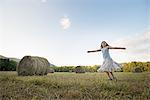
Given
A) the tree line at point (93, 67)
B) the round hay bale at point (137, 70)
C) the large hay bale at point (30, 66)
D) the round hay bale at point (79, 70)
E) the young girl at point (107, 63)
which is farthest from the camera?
the round hay bale at point (79, 70)

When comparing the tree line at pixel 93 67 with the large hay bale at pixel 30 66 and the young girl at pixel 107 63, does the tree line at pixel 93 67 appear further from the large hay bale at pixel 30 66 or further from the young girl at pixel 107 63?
the young girl at pixel 107 63

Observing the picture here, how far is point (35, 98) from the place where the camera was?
3.51 m

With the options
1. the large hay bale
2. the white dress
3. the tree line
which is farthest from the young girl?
the tree line

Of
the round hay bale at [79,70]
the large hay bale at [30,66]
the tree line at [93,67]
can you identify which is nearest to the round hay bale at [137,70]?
the tree line at [93,67]

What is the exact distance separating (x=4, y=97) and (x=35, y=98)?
16.6 inches

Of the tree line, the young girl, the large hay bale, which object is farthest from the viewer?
the tree line

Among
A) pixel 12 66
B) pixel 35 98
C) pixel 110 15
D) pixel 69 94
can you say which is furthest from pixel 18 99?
pixel 12 66

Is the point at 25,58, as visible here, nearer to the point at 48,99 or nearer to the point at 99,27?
the point at 99,27

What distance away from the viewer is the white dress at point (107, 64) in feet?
23.6

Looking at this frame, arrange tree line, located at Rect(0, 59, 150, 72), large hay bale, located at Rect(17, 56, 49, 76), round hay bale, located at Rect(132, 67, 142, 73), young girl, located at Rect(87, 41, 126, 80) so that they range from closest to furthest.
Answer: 1. young girl, located at Rect(87, 41, 126, 80)
2. large hay bale, located at Rect(17, 56, 49, 76)
3. tree line, located at Rect(0, 59, 150, 72)
4. round hay bale, located at Rect(132, 67, 142, 73)

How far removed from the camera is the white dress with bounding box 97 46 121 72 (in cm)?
719

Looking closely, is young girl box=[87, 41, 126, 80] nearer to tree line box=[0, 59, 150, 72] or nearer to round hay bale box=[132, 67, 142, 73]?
tree line box=[0, 59, 150, 72]

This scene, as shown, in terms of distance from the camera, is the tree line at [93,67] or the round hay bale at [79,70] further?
the round hay bale at [79,70]

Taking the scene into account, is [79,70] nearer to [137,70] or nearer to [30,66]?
[137,70]
